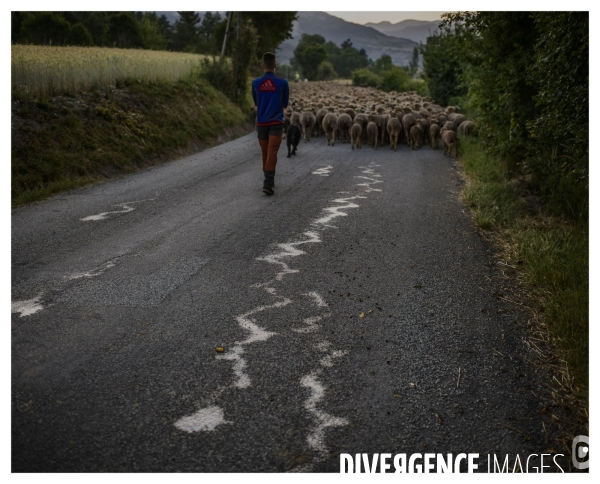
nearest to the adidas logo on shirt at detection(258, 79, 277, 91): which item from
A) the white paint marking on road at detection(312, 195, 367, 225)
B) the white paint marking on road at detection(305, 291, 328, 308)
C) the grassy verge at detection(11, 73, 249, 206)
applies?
the white paint marking on road at detection(312, 195, 367, 225)

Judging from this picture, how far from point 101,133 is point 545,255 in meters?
11.1

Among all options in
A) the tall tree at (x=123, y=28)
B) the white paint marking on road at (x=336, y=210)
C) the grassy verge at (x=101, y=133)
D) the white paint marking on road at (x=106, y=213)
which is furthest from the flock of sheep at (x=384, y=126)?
the tall tree at (x=123, y=28)

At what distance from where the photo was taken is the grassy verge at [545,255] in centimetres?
418

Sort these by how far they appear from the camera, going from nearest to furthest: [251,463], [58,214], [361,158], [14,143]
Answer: [251,463], [58,214], [14,143], [361,158]

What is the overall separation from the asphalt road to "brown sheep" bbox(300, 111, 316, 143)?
37.8 feet

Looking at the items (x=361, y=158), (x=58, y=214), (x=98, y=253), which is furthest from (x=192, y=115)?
(x=98, y=253)

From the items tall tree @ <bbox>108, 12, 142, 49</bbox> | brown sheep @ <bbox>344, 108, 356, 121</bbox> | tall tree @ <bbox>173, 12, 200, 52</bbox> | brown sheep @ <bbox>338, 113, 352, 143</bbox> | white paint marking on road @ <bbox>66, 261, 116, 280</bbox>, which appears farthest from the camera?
tall tree @ <bbox>173, 12, 200, 52</bbox>

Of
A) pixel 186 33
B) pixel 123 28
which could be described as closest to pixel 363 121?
pixel 123 28

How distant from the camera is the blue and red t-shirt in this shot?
10148 mm

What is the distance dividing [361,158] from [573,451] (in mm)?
12664

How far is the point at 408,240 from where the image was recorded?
7.22 m

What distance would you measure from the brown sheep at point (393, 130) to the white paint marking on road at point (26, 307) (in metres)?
14.0

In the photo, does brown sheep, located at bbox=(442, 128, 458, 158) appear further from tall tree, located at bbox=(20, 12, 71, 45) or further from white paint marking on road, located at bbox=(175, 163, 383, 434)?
tall tree, located at bbox=(20, 12, 71, 45)

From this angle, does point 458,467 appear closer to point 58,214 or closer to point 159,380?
point 159,380
